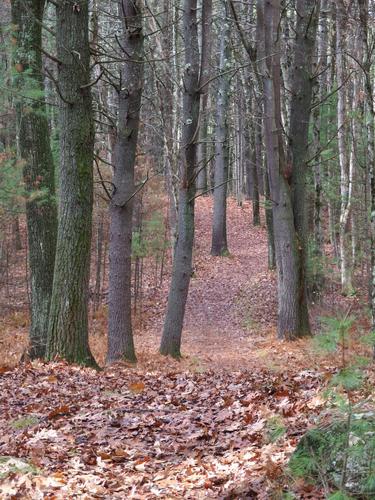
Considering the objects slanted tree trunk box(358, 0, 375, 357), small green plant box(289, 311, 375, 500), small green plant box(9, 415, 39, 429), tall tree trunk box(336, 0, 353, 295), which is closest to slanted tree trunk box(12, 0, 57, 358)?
small green plant box(9, 415, 39, 429)

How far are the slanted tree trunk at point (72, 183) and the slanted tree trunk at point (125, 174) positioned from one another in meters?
1.34

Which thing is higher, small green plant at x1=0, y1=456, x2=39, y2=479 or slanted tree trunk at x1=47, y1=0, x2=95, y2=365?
slanted tree trunk at x1=47, y1=0, x2=95, y2=365

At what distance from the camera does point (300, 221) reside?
1468 cm

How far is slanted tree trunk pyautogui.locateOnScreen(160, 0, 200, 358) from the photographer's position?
40.7ft

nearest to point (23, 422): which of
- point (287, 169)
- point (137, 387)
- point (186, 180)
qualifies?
point (137, 387)

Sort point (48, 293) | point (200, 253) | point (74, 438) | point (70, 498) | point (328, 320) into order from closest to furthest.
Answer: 1. point (328, 320)
2. point (70, 498)
3. point (74, 438)
4. point (48, 293)
5. point (200, 253)

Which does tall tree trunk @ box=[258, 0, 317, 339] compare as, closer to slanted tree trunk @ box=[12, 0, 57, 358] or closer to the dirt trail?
the dirt trail

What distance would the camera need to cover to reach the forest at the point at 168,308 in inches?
181

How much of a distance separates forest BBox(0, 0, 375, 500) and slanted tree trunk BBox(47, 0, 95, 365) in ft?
0.09

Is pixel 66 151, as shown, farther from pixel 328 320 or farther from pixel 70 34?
pixel 328 320

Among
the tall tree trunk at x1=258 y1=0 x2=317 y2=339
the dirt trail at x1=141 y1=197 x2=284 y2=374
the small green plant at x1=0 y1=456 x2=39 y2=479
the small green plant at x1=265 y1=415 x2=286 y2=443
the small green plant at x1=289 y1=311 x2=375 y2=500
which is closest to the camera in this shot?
the small green plant at x1=289 y1=311 x2=375 y2=500

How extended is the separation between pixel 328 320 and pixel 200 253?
24.1 metres

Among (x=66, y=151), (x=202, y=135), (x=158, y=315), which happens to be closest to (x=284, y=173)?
(x=66, y=151)

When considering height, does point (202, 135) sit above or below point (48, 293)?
above
